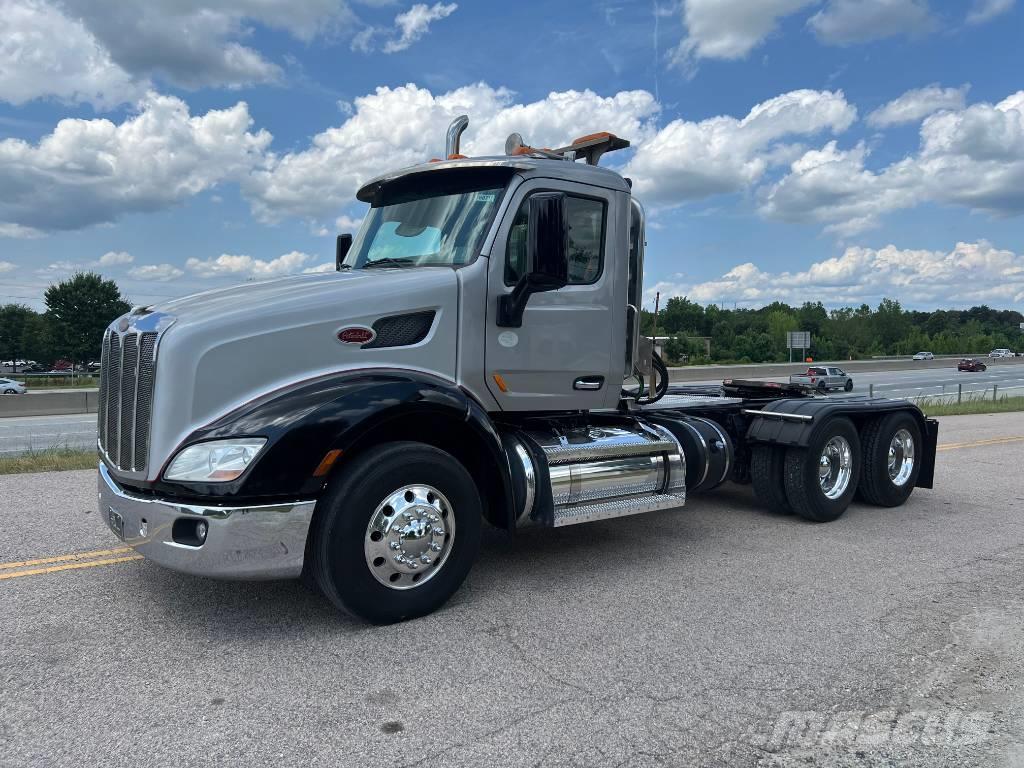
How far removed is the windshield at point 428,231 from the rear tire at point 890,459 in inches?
188

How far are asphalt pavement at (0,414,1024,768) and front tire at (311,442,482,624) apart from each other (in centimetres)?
19

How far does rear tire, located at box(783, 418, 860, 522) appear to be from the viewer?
23.3 ft

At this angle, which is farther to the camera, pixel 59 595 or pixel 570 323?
pixel 570 323

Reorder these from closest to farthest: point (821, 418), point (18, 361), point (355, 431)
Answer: point (355, 431) < point (821, 418) < point (18, 361)

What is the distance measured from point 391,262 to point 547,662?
112 inches

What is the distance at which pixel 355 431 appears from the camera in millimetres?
4223

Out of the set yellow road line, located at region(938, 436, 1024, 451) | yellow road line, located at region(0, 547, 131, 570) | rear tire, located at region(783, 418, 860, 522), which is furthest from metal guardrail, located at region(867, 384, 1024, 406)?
yellow road line, located at region(0, 547, 131, 570)

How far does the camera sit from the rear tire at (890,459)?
25.6 ft

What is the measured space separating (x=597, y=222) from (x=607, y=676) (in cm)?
322

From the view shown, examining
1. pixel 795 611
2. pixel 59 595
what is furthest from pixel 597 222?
pixel 59 595

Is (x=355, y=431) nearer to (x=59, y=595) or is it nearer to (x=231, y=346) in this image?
(x=231, y=346)

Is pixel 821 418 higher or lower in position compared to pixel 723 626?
higher

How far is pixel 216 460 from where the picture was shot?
13.1ft
